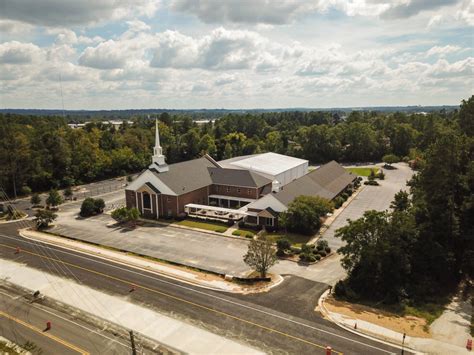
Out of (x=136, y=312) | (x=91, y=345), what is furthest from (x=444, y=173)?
(x=91, y=345)

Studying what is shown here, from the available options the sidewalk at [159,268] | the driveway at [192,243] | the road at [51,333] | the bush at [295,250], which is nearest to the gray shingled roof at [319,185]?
the driveway at [192,243]

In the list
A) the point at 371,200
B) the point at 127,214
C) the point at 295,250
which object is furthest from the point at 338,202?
the point at 127,214

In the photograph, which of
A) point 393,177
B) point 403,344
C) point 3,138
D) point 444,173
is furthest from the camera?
point 393,177

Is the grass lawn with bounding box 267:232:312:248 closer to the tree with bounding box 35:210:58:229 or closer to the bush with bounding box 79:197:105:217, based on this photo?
the bush with bounding box 79:197:105:217

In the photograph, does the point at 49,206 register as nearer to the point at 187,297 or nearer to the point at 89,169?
the point at 89,169

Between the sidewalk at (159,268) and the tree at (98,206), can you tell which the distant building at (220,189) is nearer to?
the tree at (98,206)
